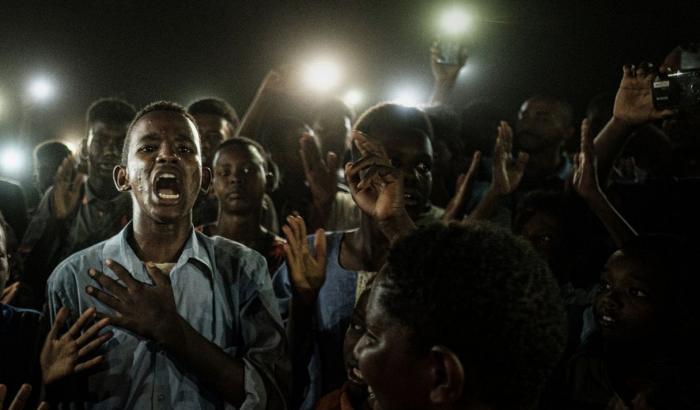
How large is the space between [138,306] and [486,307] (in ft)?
4.20

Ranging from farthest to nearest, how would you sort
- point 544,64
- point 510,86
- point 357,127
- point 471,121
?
point 510,86 → point 544,64 → point 471,121 → point 357,127

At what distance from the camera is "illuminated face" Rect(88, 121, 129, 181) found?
14.3 feet

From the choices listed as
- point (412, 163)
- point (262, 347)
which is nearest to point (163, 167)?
point (262, 347)

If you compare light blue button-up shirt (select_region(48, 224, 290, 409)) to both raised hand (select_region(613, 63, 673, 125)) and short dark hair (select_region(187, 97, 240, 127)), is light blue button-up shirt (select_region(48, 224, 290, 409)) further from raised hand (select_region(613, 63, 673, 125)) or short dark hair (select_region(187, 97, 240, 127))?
short dark hair (select_region(187, 97, 240, 127))

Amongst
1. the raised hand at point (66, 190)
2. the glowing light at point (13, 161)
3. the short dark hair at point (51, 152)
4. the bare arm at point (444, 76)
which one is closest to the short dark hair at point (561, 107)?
the bare arm at point (444, 76)

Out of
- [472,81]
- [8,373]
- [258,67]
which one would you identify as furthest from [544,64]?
[8,373]

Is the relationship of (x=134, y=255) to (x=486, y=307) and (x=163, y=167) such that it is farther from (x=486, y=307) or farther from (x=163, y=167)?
(x=486, y=307)

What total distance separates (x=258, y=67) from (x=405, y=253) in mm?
14555

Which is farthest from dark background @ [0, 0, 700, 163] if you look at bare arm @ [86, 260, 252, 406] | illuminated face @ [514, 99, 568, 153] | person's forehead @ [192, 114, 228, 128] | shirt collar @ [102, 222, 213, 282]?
bare arm @ [86, 260, 252, 406]

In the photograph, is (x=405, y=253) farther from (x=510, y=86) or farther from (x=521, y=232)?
(x=510, y=86)

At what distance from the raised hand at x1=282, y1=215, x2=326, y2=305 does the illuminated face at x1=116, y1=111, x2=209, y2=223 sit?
1.62 ft

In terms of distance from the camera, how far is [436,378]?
1.47 m

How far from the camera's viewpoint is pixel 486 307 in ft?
4.73

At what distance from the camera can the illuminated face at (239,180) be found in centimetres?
400
